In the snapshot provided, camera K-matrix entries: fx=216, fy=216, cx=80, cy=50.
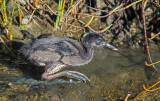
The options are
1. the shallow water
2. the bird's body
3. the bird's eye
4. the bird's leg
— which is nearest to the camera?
the shallow water

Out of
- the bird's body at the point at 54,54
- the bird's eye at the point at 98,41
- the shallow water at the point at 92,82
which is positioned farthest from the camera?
the bird's eye at the point at 98,41

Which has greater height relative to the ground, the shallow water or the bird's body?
the bird's body

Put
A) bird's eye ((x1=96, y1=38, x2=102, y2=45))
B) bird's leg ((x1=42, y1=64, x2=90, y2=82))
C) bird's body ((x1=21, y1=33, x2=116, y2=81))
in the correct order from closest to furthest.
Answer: bird's body ((x1=21, y1=33, x2=116, y2=81)) < bird's leg ((x1=42, y1=64, x2=90, y2=82)) < bird's eye ((x1=96, y1=38, x2=102, y2=45))

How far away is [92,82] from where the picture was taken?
4398 millimetres

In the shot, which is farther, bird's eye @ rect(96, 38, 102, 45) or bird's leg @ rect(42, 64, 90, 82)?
bird's eye @ rect(96, 38, 102, 45)

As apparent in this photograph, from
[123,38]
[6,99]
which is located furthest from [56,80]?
[123,38]

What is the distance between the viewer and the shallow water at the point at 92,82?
3.77 meters

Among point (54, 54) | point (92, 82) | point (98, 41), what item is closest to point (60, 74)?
point (54, 54)

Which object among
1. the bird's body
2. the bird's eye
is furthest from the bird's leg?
the bird's eye

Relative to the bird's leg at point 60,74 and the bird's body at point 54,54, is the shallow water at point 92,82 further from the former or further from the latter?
the bird's body at point 54,54

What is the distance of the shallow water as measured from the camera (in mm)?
3773

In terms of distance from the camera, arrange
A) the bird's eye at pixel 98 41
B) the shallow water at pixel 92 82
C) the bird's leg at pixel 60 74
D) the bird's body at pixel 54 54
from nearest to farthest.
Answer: the shallow water at pixel 92 82
the bird's body at pixel 54 54
the bird's leg at pixel 60 74
the bird's eye at pixel 98 41

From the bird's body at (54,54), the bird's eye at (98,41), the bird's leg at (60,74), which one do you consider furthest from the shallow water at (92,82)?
the bird's eye at (98,41)

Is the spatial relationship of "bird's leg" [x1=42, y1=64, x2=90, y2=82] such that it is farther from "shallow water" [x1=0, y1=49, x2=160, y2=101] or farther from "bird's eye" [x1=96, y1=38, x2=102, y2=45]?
"bird's eye" [x1=96, y1=38, x2=102, y2=45]
